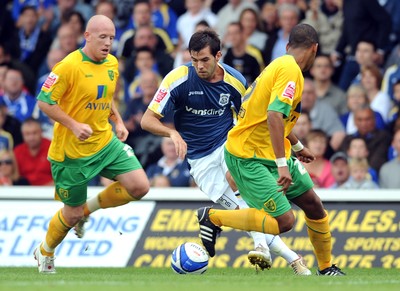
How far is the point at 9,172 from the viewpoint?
17594 millimetres

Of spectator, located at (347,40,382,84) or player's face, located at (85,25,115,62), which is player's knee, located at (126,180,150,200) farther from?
spectator, located at (347,40,382,84)

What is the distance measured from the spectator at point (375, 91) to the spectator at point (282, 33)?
1.50m

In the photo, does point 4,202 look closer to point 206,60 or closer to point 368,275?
point 206,60

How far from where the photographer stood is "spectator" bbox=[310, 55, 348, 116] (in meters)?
17.7

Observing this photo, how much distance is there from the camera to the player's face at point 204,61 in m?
12.0

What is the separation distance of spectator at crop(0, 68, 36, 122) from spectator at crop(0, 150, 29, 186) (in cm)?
162

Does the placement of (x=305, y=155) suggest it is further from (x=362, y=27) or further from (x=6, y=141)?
(x=6, y=141)

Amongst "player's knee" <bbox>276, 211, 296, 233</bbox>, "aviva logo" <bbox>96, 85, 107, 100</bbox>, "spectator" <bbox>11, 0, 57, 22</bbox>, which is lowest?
"spectator" <bbox>11, 0, 57, 22</bbox>

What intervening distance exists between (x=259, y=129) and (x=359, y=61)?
6884 mm

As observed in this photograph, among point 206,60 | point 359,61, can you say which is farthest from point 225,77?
point 359,61

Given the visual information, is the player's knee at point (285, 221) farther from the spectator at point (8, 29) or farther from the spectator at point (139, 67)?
the spectator at point (8, 29)

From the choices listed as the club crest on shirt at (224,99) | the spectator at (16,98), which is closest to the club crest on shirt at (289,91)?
the club crest on shirt at (224,99)

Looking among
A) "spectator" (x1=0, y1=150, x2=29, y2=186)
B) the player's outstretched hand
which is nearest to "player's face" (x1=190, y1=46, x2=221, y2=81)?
the player's outstretched hand

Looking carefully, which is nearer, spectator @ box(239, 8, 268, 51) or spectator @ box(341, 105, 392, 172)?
spectator @ box(341, 105, 392, 172)
